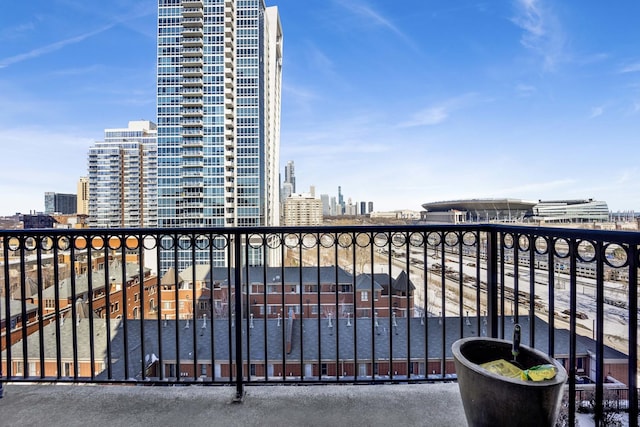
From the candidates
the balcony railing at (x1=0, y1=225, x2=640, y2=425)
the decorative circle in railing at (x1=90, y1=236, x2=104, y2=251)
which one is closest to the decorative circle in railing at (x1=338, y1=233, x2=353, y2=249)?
the balcony railing at (x1=0, y1=225, x2=640, y2=425)

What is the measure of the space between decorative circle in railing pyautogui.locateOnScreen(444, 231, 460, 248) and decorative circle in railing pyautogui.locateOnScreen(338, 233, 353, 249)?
2.22ft

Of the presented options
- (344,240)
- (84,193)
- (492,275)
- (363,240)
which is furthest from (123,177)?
(492,275)

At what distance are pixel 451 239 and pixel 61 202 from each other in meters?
46.6

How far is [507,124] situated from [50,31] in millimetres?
20785

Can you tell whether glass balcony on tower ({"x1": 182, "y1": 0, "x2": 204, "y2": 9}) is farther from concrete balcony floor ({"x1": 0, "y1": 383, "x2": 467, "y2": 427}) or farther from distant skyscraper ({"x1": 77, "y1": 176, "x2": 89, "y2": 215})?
concrete balcony floor ({"x1": 0, "y1": 383, "x2": 467, "y2": 427})

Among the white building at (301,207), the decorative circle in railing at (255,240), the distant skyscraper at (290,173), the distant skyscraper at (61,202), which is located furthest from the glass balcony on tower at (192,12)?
the distant skyscraper at (290,173)

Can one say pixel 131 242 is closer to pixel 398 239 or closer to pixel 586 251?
pixel 398 239

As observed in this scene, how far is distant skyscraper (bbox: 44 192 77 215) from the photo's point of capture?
103ft

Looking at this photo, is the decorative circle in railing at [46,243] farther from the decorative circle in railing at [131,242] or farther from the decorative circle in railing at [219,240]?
the decorative circle in railing at [219,240]

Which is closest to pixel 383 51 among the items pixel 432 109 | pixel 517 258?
pixel 432 109

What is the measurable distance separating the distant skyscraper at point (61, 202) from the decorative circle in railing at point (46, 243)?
125 ft

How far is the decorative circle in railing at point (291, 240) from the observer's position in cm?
191

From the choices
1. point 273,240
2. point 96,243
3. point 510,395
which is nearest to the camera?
point 510,395

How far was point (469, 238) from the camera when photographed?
2.04m
